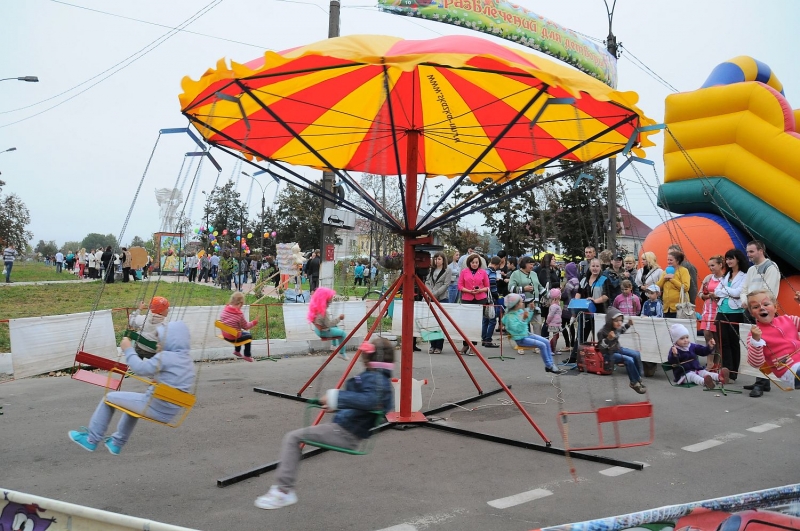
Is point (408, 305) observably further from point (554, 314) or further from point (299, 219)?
point (299, 219)

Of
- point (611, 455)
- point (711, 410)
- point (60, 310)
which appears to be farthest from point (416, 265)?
point (60, 310)

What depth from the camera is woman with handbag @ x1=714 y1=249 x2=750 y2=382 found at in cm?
950

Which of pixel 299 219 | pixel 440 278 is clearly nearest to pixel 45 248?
pixel 299 219

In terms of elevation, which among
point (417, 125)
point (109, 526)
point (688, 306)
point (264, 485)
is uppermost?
point (417, 125)

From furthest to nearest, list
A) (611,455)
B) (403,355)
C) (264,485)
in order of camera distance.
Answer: (403,355) → (611,455) → (264,485)

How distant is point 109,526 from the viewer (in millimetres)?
3197

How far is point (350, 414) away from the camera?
503 cm

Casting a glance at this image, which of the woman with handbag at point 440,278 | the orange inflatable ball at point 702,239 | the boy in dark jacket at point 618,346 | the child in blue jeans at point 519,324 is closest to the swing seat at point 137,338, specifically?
the boy in dark jacket at point 618,346

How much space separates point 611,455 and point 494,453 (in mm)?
1205

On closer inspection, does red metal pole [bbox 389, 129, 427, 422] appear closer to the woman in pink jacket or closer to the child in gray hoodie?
the child in gray hoodie

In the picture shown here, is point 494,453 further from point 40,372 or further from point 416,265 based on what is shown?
point 40,372

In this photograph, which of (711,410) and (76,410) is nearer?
(76,410)

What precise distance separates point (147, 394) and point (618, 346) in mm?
6057

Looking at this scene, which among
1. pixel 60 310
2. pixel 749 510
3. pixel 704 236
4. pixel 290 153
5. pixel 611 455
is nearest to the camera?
pixel 749 510
